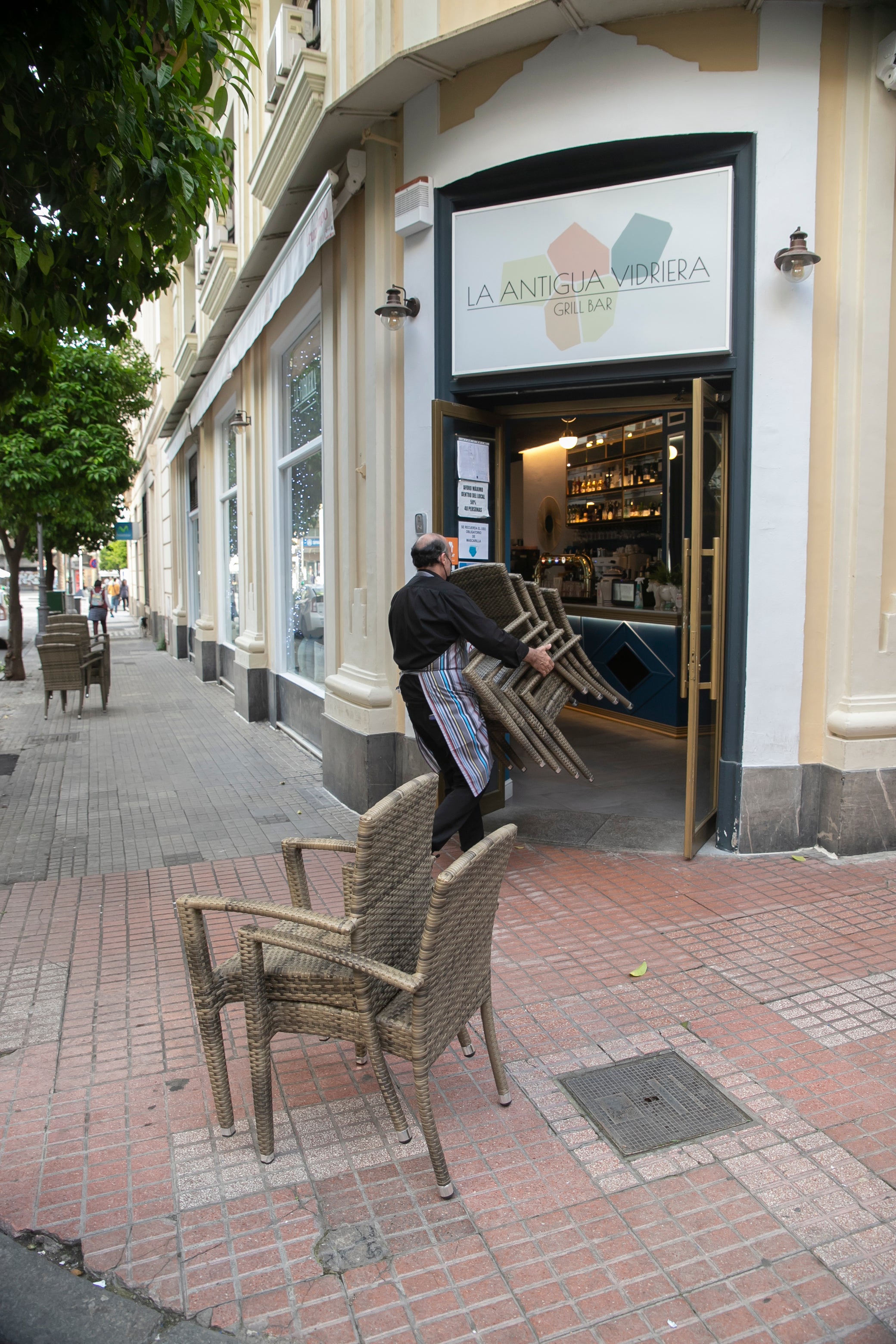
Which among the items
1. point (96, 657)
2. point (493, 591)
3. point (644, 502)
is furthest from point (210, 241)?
point (493, 591)

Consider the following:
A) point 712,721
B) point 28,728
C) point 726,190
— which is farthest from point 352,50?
point 28,728

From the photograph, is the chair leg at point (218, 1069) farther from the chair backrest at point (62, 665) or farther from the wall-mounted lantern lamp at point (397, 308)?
the chair backrest at point (62, 665)


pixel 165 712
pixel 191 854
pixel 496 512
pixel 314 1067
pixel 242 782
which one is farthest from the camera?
pixel 165 712

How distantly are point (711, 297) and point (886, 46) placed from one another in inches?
62.0

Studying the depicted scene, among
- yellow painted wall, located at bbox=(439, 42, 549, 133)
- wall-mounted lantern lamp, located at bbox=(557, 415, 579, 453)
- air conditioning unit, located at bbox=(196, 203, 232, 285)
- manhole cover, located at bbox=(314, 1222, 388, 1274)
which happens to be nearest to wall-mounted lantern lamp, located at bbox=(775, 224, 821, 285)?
yellow painted wall, located at bbox=(439, 42, 549, 133)

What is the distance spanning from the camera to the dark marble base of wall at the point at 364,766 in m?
6.82

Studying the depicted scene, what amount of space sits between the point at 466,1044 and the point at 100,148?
3.95 m

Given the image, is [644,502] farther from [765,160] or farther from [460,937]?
[460,937]

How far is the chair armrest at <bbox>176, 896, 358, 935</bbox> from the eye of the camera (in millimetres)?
2801

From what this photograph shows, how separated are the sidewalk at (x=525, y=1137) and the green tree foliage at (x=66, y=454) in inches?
440

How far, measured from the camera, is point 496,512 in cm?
666

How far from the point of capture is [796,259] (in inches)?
205

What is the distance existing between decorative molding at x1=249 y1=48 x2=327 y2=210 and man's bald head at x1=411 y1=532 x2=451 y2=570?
3.63m

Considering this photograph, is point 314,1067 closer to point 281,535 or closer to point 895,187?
point 895,187
